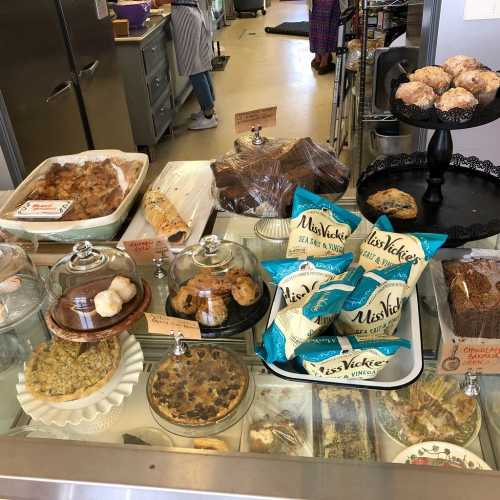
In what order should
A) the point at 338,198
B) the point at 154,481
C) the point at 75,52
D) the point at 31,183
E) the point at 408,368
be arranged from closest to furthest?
1. the point at 154,481
2. the point at 408,368
3. the point at 338,198
4. the point at 31,183
5. the point at 75,52

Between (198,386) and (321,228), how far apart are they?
0.36 meters

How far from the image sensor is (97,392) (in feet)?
2.89

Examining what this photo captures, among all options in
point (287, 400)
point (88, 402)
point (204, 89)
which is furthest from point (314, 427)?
point (204, 89)

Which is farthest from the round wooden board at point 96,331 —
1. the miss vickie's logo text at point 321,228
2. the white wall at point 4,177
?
the white wall at point 4,177

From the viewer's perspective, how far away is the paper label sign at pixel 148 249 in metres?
1.17

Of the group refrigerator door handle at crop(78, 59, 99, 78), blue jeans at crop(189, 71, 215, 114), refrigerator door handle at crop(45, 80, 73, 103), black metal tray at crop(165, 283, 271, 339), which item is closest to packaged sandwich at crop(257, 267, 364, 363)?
black metal tray at crop(165, 283, 271, 339)

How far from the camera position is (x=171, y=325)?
2.88ft

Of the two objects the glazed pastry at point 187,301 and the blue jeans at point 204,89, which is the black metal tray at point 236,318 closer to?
the glazed pastry at point 187,301

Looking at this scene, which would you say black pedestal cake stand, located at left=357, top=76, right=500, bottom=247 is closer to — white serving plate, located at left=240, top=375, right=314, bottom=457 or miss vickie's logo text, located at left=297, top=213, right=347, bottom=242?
miss vickie's logo text, located at left=297, top=213, right=347, bottom=242

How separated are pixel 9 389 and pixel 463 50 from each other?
1975 millimetres

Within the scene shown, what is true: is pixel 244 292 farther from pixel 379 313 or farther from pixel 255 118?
pixel 255 118

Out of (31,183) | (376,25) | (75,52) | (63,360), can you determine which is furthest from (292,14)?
(63,360)

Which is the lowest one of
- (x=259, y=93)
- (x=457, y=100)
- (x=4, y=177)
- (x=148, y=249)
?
(x=259, y=93)

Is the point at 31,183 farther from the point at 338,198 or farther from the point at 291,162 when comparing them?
the point at 338,198
